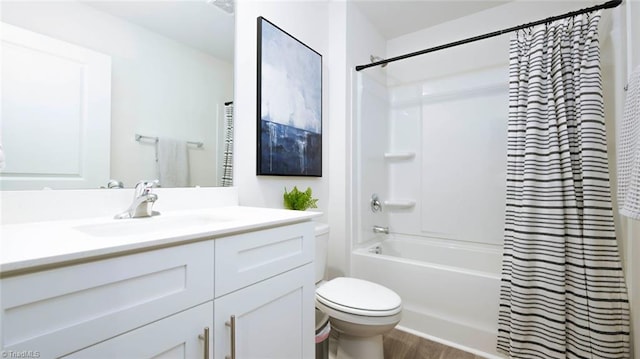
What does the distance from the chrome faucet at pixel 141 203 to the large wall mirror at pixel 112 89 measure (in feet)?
0.36

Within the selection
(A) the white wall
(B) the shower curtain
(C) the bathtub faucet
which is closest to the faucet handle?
(B) the shower curtain

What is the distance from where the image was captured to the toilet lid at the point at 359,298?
125 cm

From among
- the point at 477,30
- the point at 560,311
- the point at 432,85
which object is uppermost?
the point at 477,30

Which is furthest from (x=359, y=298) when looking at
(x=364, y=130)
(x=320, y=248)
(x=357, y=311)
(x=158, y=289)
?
(x=364, y=130)

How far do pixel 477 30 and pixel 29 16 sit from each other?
8.74ft

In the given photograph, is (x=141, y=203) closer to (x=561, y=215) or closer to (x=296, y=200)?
(x=296, y=200)

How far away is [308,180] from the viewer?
6.20 ft

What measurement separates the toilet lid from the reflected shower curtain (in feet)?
2.24

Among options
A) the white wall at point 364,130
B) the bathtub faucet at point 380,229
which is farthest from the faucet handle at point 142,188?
the bathtub faucet at point 380,229

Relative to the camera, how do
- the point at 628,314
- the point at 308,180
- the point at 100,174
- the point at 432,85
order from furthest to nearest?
1. the point at 432,85
2. the point at 308,180
3. the point at 628,314
4. the point at 100,174

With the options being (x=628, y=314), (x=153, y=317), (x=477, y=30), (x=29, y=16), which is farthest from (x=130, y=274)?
(x=477, y=30)

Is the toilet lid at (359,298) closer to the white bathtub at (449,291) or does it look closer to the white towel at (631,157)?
the white bathtub at (449,291)

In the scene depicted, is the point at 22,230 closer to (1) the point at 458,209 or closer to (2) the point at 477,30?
(1) the point at 458,209

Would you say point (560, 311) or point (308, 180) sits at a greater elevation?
point (308, 180)
